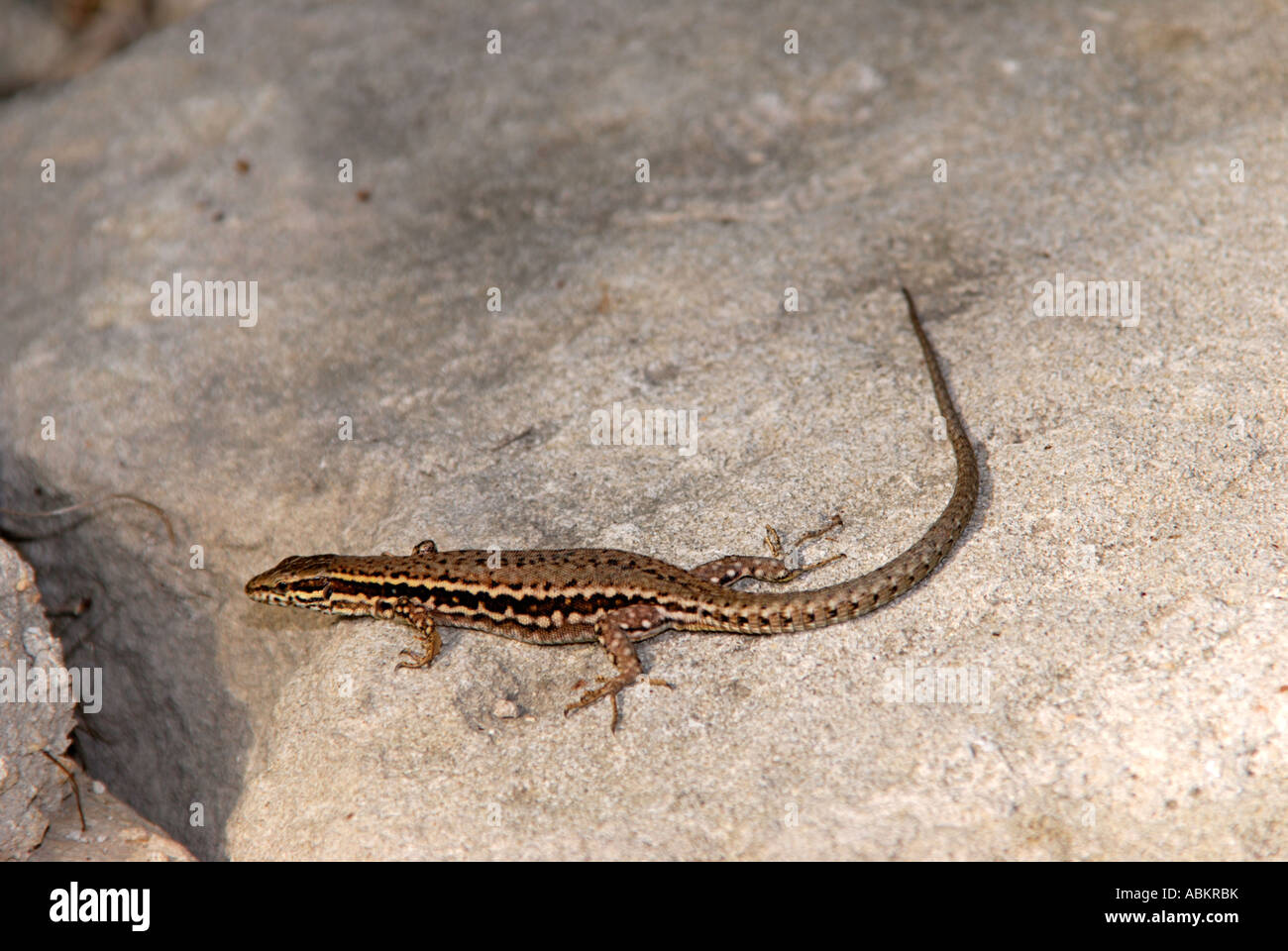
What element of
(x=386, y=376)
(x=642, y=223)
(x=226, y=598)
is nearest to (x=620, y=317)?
(x=642, y=223)

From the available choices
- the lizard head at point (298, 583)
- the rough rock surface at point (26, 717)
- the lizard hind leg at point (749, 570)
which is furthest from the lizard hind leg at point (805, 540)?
the rough rock surface at point (26, 717)

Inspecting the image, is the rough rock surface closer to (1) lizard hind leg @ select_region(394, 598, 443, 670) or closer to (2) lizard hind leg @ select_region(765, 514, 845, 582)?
(1) lizard hind leg @ select_region(394, 598, 443, 670)

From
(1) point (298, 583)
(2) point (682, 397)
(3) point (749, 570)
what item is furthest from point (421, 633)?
(2) point (682, 397)

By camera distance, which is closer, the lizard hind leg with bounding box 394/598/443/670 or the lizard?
the lizard

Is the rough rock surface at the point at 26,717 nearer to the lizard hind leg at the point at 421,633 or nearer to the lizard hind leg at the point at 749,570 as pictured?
the lizard hind leg at the point at 421,633

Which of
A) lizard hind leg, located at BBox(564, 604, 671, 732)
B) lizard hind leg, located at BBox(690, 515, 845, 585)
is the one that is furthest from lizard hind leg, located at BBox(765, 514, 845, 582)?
lizard hind leg, located at BBox(564, 604, 671, 732)

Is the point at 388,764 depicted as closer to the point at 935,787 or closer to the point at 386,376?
the point at 935,787

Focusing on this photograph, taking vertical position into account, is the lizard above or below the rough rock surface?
above
